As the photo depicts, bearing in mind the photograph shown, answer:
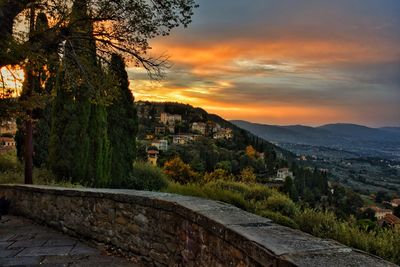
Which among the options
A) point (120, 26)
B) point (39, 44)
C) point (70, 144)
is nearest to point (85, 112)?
point (70, 144)

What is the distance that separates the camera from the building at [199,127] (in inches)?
3300

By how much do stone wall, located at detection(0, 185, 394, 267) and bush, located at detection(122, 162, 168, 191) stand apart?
731 centimetres

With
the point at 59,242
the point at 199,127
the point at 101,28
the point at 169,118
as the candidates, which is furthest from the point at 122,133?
the point at 169,118

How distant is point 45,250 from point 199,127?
8219 cm

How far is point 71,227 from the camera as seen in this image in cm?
579

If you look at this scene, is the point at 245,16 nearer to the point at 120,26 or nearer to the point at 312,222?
the point at 120,26

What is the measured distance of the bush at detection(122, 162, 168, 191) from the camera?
13999mm

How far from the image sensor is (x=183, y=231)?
3.53 meters

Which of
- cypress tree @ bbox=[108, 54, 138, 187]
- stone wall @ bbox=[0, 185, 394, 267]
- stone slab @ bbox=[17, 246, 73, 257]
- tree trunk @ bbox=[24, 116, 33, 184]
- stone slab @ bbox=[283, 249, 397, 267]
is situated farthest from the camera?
cypress tree @ bbox=[108, 54, 138, 187]

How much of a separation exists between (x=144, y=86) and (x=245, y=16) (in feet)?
11.8

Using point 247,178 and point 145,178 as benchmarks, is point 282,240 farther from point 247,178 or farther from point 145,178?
point 145,178

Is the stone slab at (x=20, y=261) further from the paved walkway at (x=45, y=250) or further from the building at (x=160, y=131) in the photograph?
the building at (x=160, y=131)

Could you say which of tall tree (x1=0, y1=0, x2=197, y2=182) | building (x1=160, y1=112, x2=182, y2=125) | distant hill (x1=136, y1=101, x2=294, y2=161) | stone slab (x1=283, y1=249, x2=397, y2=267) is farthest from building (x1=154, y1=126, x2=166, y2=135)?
stone slab (x1=283, y1=249, x2=397, y2=267)

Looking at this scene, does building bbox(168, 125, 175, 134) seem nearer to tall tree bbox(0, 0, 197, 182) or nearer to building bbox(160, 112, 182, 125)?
building bbox(160, 112, 182, 125)
